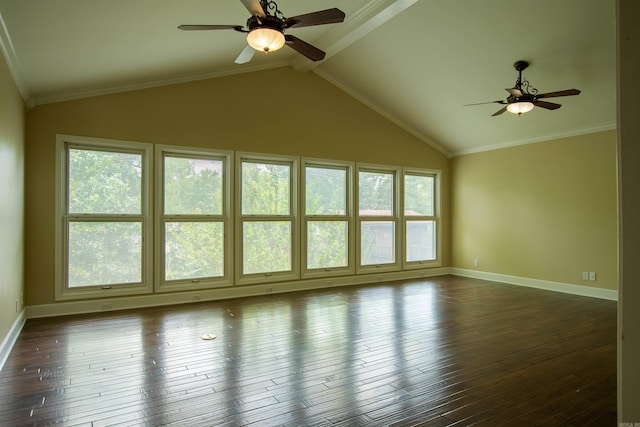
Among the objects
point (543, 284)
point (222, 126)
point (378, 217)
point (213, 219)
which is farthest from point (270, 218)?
point (543, 284)

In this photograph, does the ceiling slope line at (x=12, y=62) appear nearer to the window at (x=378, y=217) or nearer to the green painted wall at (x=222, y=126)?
the green painted wall at (x=222, y=126)

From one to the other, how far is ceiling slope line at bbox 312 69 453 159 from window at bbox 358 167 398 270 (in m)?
0.98

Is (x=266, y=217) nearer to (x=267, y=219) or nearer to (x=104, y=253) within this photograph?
(x=267, y=219)

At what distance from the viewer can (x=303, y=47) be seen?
347 centimetres

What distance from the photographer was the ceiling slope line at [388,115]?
6.71m

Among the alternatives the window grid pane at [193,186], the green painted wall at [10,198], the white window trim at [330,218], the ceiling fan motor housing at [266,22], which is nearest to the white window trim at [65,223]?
the window grid pane at [193,186]

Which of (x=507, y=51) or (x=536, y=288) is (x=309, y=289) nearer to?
(x=536, y=288)

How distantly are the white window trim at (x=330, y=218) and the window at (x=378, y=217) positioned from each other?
22cm

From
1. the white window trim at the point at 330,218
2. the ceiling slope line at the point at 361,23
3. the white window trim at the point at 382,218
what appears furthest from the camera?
the white window trim at the point at 382,218

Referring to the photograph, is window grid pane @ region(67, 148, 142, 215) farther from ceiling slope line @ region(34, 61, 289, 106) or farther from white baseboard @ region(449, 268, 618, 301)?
white baseboard @ region(449, 268, 618, 301)

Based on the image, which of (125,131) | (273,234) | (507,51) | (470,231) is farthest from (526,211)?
(125,131)

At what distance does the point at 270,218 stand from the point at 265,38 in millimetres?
3421

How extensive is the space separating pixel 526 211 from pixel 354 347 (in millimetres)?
5038

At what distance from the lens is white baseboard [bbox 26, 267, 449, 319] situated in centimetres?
459
